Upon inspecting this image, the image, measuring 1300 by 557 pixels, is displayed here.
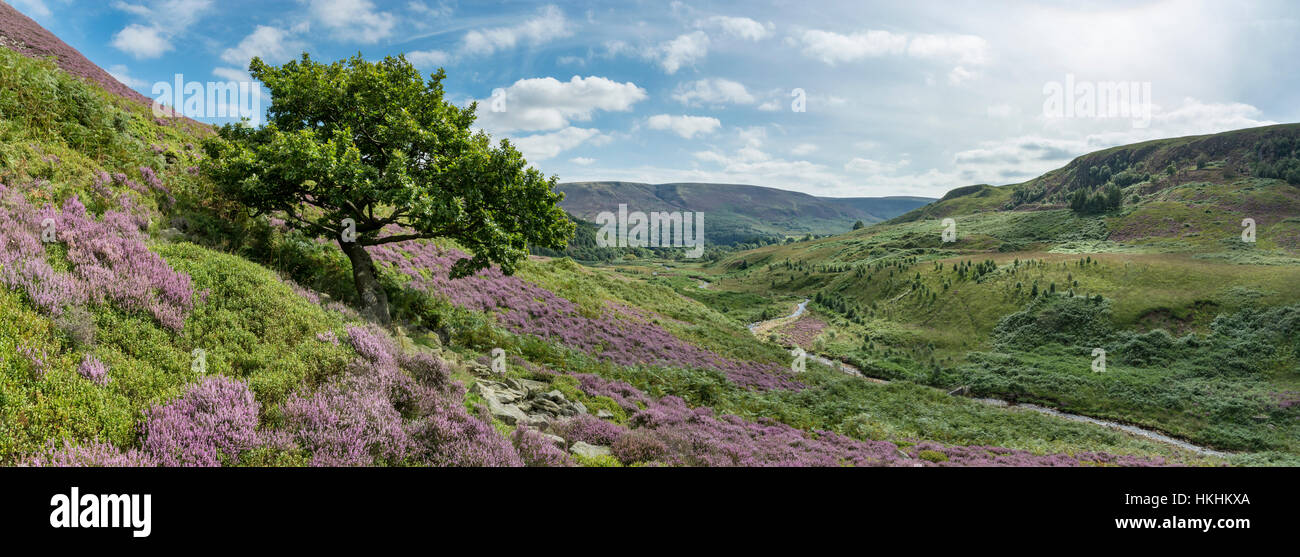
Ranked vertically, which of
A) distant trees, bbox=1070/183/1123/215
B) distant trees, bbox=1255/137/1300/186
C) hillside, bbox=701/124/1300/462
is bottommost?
hillside, bbox=701/124/1300/462

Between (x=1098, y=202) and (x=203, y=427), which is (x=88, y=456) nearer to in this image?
(x=203, y=427)

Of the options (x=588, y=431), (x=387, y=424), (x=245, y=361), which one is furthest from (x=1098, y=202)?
(x=245, y=361)

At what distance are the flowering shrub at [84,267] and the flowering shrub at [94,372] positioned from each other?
159 centimetres

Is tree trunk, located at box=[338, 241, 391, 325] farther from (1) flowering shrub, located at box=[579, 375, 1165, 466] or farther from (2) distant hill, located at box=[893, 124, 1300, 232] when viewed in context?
(2) distant hill, located at box=[893, 124, 1300, 232]

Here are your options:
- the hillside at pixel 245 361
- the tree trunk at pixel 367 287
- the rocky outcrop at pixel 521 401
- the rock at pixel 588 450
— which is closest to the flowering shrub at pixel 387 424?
the hillside at pixel 245 361

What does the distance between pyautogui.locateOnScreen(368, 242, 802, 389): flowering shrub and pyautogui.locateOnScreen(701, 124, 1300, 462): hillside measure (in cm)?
2752

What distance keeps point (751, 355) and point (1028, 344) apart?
4281 cm

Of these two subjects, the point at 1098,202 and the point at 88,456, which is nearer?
the point at 88,456

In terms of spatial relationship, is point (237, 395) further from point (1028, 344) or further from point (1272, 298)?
point (1272, 298)

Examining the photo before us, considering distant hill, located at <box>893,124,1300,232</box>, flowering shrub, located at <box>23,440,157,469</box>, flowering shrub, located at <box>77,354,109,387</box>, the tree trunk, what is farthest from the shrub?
distant hill, located at <box>893,124,1300,232</box>

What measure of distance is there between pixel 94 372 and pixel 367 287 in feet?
28.9

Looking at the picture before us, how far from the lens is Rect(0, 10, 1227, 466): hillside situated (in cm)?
503

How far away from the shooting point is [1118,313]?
5547 cm
